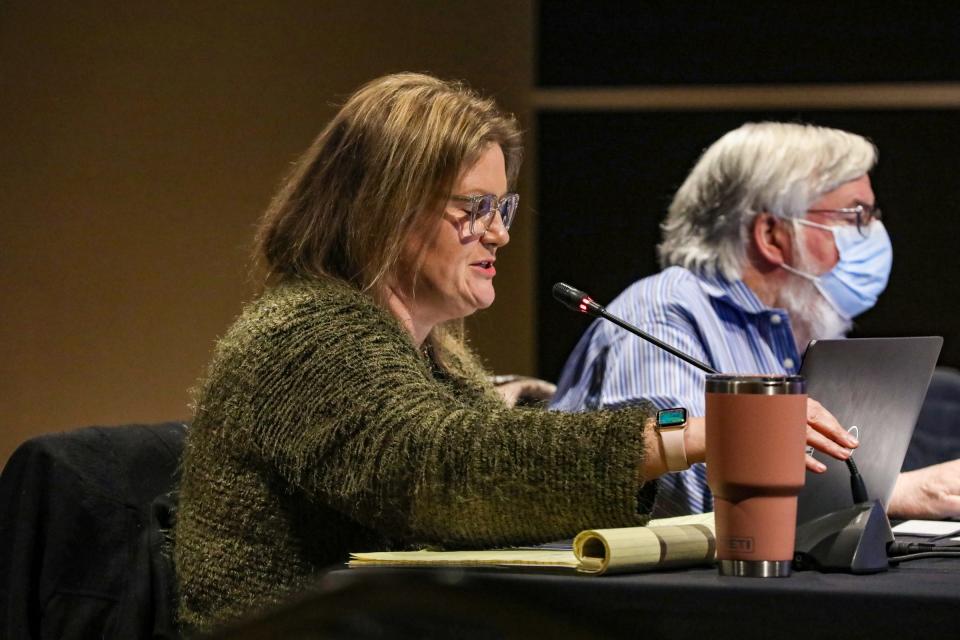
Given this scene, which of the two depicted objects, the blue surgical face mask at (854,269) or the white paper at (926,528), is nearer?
the white paper at (926,528)

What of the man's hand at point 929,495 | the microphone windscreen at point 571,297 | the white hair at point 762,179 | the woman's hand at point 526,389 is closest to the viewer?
the microphone windscreen at point 571,297

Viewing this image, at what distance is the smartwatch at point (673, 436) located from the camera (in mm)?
1239

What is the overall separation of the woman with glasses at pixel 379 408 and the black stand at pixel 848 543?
0.14 metres

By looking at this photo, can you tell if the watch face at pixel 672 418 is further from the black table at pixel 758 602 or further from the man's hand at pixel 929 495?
the man's hand at pixel 929 495

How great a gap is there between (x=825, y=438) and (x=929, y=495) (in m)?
0.73

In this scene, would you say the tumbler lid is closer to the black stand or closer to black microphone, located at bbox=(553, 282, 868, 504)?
the black stand

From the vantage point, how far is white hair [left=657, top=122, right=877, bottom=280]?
274 centimetres

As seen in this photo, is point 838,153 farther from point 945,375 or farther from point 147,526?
point 147,526

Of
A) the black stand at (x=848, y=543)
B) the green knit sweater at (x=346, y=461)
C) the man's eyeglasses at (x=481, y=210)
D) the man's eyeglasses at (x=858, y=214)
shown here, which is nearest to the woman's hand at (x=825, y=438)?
the black stand at (x=848, y=543)

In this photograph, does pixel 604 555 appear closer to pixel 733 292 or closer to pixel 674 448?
pixel 674 448

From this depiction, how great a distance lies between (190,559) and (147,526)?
98mm

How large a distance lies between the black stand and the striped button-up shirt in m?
0.98

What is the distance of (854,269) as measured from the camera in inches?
111

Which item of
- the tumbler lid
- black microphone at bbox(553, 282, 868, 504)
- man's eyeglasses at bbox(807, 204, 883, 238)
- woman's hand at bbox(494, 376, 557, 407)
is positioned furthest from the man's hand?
man's eyeglasses at bbox(807, 204, 883, 238)
